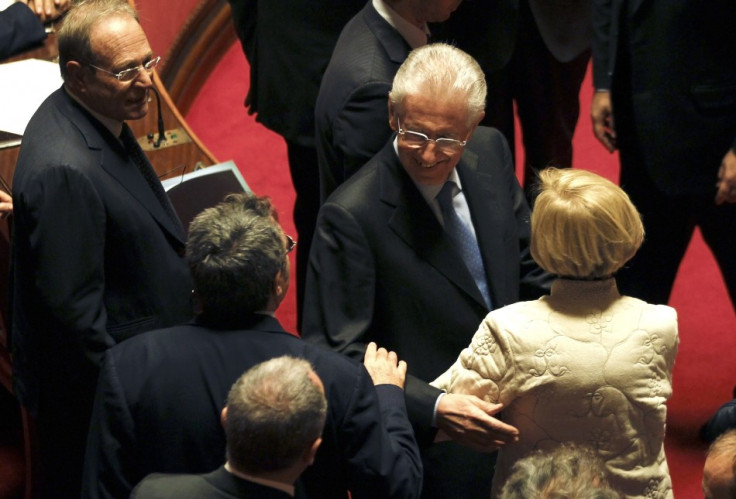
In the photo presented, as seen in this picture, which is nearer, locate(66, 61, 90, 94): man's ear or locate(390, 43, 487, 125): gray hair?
locate(390, 43, 487, 125): gray hair

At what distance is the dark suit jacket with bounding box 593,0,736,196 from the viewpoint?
3418mm

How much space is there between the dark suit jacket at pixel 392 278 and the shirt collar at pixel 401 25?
479 mm

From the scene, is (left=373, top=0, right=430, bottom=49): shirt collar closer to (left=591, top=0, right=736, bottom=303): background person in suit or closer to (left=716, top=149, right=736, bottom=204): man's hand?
(left=591, top=0, right=736, bottom=303): background person in suit

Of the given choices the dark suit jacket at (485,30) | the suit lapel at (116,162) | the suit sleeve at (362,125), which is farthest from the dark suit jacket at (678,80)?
the suit lapel at (116,162)

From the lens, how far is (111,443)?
2.29 meters

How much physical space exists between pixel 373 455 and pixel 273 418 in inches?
14.5

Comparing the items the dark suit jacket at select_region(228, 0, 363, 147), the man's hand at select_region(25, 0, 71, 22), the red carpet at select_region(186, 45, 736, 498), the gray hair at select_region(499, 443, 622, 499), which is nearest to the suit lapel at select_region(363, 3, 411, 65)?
the dark suit jacket at select_region(228, 0, 363, 147)

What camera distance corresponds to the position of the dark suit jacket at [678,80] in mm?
3418

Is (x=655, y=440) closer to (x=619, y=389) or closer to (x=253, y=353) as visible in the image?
(x=619, y=389)

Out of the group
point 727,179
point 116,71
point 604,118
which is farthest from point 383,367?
point 604,118

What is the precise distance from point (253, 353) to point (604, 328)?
677 millimetres

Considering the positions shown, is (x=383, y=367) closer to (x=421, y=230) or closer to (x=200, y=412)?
(x=421, y=230)

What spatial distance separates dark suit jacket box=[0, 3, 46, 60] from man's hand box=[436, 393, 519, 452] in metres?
1.90

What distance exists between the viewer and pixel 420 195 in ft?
9.05
